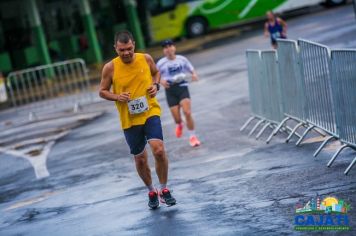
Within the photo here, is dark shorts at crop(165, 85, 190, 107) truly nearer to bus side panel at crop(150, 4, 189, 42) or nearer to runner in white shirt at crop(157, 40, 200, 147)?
runner in white shirt at crop(157, 40, 200, 147)

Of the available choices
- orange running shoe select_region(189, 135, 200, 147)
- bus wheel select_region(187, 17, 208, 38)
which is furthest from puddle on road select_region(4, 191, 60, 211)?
bus wheel select_region(187, 17, 208, 38)

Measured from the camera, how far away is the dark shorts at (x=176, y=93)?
46.7 ft

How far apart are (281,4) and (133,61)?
29.6m

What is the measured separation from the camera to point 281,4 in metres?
38.2

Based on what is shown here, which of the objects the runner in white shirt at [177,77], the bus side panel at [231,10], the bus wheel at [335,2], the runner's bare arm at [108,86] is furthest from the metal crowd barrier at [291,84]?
the bus wheel at [335,2]

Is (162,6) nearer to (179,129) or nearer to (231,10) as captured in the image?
(231,10)

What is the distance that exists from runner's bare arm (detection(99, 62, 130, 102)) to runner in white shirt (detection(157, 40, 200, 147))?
4.56m

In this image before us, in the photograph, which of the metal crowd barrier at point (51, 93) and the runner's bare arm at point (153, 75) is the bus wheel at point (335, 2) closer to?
the metal crowd barrier at point (51, 93)

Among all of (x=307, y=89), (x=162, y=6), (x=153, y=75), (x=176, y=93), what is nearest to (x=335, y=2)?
→ (x=162, y=6)

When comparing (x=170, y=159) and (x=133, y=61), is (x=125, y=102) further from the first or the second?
(x=170, y=159)

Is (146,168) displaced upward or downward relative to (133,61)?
downward

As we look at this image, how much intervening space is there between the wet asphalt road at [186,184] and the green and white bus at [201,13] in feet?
65.5

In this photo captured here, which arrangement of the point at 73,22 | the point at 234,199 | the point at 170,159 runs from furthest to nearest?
1. the point at 73,22
2. the point at 170,159
3. the point at 234,199

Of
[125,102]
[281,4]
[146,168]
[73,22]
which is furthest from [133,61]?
[73,22]
